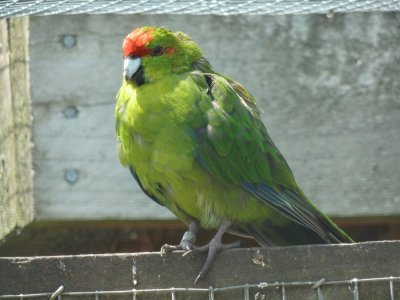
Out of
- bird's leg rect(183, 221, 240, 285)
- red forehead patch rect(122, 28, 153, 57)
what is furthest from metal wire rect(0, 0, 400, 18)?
bird's leg rect(183, 221, 240, 285)

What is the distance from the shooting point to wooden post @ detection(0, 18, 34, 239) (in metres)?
4.70

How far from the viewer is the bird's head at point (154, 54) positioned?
14.1 feet

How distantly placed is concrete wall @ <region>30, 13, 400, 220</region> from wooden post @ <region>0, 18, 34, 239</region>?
0.16 feet

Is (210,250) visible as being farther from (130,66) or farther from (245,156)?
(130,66)

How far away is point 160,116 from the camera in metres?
4.14

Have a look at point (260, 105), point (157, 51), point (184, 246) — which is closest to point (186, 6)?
point (157, 51)

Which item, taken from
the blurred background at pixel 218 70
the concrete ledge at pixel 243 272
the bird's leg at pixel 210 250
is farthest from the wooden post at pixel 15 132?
the concrete ledge at pixel 243 272

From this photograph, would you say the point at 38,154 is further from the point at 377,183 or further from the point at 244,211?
the point at 377,183

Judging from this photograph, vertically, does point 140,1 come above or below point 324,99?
above

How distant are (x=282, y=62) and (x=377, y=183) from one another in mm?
684

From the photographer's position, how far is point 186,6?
14.4 feet

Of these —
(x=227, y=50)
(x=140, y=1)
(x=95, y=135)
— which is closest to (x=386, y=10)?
(x=227, y=50)

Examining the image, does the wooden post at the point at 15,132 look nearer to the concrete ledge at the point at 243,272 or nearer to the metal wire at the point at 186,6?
the metal wire at the point at 186,6

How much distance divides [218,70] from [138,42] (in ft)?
2.03
